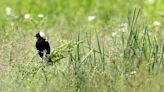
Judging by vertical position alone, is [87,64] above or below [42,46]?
below

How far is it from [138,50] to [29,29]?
2.86 m

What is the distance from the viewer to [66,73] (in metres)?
6.42

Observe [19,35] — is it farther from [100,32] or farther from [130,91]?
[130,91]

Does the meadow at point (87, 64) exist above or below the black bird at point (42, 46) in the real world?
below

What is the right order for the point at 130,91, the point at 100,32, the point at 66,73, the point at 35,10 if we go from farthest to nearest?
1. the point at 35,10
2. the point at 100,32
3. the point at 66,73
4. the point at 130,91

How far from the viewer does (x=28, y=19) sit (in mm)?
9891

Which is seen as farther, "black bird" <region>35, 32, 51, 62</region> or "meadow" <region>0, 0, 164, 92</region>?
"black bird" <region>35, 32, 51, 62</region>

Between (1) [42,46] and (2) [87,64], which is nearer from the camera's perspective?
(2) [87,64]

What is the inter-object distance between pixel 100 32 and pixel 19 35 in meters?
1.08

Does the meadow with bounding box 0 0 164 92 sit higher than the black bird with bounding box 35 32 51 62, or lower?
lower

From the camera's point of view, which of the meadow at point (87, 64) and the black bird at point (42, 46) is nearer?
the meadow at point (87, 64)

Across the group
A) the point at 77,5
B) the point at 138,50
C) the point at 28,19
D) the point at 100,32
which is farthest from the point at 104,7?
the point at 138,50

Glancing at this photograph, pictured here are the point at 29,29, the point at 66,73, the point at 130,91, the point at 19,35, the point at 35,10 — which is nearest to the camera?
the point at 130,91

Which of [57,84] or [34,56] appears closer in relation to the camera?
[57,84]
